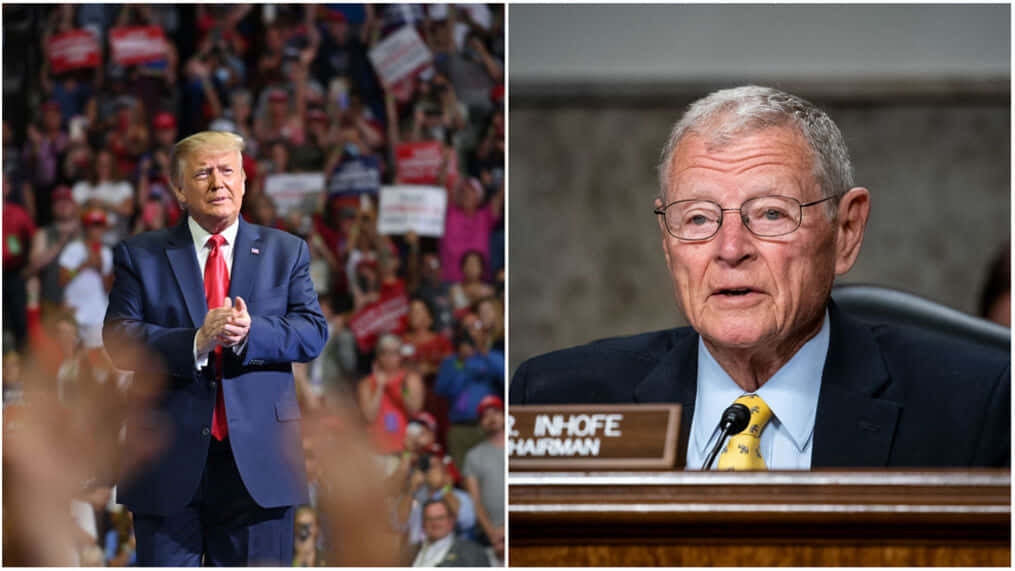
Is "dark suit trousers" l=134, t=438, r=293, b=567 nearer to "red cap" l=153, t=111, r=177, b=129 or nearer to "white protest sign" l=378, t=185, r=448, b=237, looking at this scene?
"white protest sign" l=378, t=185, r=448, b=237

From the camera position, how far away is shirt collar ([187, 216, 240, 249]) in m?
2.82

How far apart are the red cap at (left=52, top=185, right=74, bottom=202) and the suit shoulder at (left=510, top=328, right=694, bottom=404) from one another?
1.55m

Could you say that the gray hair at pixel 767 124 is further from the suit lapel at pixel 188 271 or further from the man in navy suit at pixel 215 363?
the suit lapel at pixel 188 271

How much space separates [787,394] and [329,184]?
5.15ft

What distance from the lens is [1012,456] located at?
2.91m

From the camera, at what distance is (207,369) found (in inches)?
108

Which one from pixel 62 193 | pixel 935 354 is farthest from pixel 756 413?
pixel 62 193

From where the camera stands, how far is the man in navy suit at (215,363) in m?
2.75

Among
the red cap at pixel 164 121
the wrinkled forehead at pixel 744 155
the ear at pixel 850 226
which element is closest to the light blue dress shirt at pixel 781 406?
the ear at pixel 850 226

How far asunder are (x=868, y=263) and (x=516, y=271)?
0.89m

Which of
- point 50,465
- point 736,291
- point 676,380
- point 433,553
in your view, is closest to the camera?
point 736,291

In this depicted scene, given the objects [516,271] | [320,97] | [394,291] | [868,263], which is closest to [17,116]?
[320,97]

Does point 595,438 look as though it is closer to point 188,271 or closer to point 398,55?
point 188,271

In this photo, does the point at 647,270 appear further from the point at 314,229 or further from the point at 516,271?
the point at 314,229
